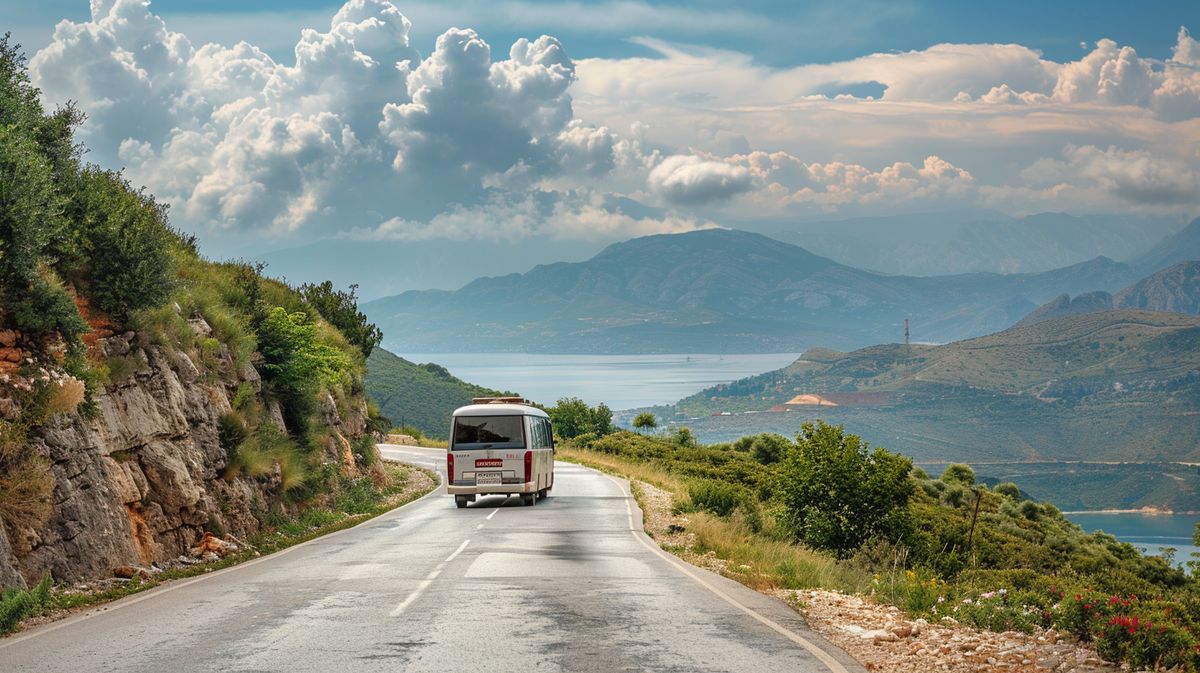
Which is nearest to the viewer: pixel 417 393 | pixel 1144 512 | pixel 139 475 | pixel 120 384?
pixel 139 475

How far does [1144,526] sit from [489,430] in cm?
18590

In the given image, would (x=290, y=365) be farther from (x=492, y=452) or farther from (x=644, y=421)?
(x=644, y=421)

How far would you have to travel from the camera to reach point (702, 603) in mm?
12422

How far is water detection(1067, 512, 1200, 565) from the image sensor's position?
543 feet

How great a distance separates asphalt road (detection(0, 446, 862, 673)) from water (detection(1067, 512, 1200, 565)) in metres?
169

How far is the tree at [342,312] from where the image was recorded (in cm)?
4622

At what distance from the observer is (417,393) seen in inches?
5674

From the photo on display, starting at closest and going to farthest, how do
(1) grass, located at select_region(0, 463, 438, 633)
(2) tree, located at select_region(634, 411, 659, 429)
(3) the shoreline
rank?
(1) grass, located at select_region(0, 463, 438, 633)
(2) tree, located at select_region(634, 411, 659, 429)
(3) the shoreline

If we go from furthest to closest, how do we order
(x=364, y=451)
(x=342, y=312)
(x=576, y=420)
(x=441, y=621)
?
(x=576, y=420) → (x=342, y=312) → (x=364, y=451) → (x=441, y=621)

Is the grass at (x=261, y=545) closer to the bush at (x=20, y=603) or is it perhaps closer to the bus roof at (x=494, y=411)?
the bush at (x=20, y=603)

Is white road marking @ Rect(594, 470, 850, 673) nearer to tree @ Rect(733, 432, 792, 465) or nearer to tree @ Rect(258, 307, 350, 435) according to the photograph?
tree @ Rect(258, 307, 350, 435)

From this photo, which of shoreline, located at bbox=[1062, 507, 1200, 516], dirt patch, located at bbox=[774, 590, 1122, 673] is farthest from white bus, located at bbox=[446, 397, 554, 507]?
shoreline, located at bbox=[1062, 507, 1200, 516]

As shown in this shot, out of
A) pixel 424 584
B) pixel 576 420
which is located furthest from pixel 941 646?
pixel 576 420

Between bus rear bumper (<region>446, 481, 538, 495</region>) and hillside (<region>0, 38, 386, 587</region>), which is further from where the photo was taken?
bus rear bumper (<region>446, 481, 538, 495</region>)
